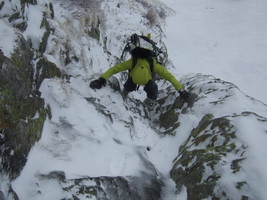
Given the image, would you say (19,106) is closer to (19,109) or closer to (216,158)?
(19,109)

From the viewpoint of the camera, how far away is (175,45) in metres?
13.6

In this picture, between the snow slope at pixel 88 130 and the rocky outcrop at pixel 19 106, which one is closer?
the rocky outcrop at pixel 19 106

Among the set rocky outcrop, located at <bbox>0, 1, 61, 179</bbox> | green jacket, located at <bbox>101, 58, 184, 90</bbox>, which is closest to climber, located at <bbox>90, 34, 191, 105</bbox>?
green jacket, located at <bbox>101, 58, 184, 90</bbox>

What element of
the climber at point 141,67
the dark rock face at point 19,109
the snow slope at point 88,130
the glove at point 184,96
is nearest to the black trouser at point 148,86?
the climber at point 141,67

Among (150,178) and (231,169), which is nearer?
(231,169)

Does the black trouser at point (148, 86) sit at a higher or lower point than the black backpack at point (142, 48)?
lower

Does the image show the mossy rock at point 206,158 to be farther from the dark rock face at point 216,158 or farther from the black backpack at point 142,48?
the black backpack at point 142,48

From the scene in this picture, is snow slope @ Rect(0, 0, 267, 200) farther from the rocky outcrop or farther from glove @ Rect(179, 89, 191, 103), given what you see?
glove @ Rect(179, 89, 191, 103)

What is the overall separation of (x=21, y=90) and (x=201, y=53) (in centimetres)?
1090

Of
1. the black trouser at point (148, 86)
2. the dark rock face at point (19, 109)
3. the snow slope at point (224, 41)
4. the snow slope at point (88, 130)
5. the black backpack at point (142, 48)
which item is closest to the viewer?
the dark rock face at point (19, 109)

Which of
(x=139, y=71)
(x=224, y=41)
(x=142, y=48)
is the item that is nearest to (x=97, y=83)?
(x=139, y=71)

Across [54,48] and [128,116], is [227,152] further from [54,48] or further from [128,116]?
[54,48]

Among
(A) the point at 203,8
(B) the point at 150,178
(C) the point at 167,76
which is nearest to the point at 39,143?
(B) the point at 150,178

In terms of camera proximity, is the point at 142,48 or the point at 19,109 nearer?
the point at 19,109
